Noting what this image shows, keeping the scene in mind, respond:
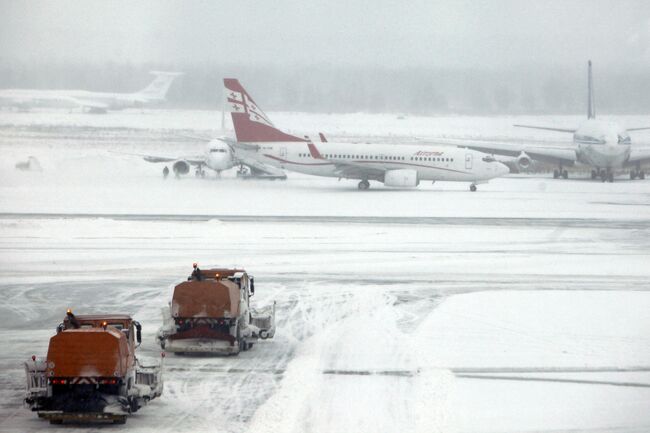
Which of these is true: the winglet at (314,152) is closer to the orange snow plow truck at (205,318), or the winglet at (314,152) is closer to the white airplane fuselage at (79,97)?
the white airplane fuselage at (79,97)

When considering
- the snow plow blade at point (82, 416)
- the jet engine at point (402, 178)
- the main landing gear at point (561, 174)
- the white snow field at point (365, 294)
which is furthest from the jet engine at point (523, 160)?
the snow plow blade at point (82, 416)

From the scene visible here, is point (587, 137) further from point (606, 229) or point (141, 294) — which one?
point (141, 294)

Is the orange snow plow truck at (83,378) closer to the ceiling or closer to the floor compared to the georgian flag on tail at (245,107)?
closer to the floor

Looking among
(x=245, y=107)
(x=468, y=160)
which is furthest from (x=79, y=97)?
(x=468, y=160)

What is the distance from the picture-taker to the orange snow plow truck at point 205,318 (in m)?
19.7

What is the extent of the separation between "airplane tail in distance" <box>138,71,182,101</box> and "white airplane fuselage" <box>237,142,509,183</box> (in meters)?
42.2

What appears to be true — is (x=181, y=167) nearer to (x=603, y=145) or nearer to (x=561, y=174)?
(x=561, y=174)

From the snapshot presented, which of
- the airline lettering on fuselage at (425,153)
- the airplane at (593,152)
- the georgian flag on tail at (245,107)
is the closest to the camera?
the airline lettering on fuselage at (425,153)

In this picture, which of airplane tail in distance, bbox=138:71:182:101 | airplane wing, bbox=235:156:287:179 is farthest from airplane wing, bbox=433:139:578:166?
airplane tail in distance, bbox=138:71:182:101

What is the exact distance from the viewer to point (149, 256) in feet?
113

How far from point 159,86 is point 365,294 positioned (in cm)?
8127

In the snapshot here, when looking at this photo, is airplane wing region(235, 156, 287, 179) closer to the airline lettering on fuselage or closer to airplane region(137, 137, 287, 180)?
airplane region(137, 137, 287, 180)

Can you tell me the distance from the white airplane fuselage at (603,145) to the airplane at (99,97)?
46656 millimetres

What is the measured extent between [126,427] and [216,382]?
310 centimetres
